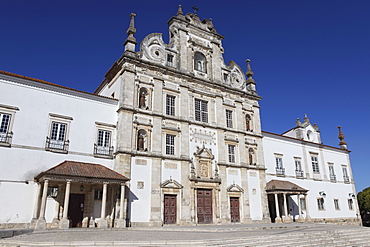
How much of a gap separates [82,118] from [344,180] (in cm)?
2986

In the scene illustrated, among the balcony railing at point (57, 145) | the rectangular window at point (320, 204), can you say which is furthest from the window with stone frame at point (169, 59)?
the rectangular window at point (320, 204)

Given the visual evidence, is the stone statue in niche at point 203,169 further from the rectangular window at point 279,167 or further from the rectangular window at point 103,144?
the rectangular window at point 279,167

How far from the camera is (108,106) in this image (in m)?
20.5

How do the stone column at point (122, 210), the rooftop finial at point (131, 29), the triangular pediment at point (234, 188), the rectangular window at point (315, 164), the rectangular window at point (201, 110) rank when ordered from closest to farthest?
the stone column at point (122, 210), the rooftop finial at point (131, 29), the triangular pediment at point (234, 188), the rectangular window at point (201, 110), the rectangular window at point (315, 164)

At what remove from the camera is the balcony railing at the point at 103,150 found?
19.2 m

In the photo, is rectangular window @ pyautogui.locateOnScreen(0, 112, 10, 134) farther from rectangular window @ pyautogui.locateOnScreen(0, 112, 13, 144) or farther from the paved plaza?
the paved plaza

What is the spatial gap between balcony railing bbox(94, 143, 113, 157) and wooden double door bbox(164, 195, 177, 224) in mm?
4824

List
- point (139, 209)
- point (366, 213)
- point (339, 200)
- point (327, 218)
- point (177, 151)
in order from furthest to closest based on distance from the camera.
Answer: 1. point (366, 213)
2. point (339, 200)
3. point (327, 218)
4. point (177, 151)
5. point (139, 209)

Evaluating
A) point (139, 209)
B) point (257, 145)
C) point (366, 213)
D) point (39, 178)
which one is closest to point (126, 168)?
point (139, 209)

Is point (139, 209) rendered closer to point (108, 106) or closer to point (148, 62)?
point (108, 106)

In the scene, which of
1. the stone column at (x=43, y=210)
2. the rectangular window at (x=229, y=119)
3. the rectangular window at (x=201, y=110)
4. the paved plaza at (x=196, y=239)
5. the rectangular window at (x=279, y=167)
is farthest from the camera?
the rectangular window at (x=279, y=167)

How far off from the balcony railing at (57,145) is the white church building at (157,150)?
2.5 inches

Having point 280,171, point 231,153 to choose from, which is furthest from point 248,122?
point 280,171

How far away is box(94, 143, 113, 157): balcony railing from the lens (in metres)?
19.2
